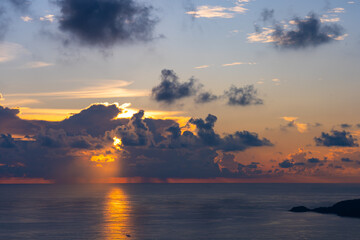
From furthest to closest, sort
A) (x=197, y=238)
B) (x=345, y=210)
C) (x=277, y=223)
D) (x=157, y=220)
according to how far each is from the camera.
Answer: (x=345, y=210)
(x=157, y=220)
(x=277, y=223)
(x=197, y=238)

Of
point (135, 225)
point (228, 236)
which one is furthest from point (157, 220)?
point (228, 236)

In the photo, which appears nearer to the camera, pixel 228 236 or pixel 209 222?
pixel 228 236

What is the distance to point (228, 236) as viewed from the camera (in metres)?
132

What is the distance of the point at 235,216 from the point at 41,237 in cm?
8671

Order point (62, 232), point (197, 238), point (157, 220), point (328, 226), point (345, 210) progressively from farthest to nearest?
point (345, 210), point (157, 220), point (328, 226), point (62, 232), point (197, 238)

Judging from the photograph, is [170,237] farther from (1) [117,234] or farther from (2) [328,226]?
(2) [328,226]

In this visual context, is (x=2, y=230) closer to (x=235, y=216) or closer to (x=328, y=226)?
(x=235, y=216)

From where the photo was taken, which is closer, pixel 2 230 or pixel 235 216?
pixel 2 230

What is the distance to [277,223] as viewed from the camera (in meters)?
164

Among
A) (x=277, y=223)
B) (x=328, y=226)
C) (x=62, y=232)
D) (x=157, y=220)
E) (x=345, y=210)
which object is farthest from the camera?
(x=345, y=210)

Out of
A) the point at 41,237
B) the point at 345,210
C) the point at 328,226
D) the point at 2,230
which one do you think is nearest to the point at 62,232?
the point at 41,237

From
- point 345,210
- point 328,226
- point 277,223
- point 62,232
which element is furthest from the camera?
point 345,210

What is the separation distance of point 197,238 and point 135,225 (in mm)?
36784

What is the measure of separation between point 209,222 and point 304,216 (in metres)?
42.1
